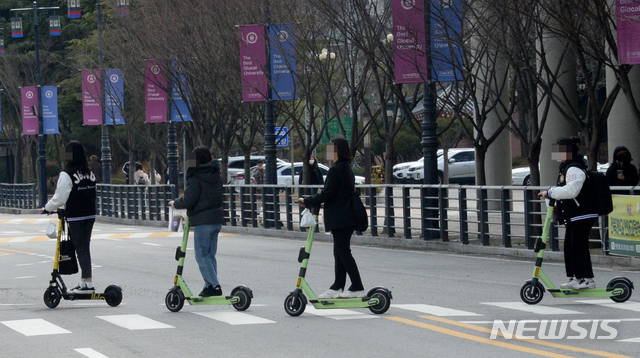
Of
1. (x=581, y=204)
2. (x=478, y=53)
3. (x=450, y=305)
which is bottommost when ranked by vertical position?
(x=450, y=305)

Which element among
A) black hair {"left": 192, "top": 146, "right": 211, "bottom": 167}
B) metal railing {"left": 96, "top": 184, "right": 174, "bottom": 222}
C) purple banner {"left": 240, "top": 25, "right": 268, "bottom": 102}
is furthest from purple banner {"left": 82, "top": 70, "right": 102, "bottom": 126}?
black hair {"left": 192, "top": 146, "right": 211, "bottom": 167}

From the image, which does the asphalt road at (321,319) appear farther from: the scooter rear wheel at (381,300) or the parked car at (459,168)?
the parked car at (459,168)

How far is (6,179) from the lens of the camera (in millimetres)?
56188

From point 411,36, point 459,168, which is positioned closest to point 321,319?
point 411,36

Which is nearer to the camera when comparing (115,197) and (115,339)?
(115,339)

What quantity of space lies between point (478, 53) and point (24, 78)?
134ft

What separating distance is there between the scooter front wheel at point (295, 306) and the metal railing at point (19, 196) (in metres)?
36.3

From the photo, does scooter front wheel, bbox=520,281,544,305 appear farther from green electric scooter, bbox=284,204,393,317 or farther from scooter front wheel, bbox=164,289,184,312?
scooter front wheel, bbox=164,289,184,312

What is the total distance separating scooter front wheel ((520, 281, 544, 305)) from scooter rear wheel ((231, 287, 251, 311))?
293 cm

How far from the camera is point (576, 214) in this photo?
10922 millimetres

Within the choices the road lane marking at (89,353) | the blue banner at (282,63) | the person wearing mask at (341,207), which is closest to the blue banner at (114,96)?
the blue banner at (282,63)

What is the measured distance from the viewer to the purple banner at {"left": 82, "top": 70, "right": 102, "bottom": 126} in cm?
3706

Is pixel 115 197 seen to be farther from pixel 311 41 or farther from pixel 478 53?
pixel 478 53

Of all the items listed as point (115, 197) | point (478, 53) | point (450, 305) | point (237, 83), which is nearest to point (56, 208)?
point (450, 305)
